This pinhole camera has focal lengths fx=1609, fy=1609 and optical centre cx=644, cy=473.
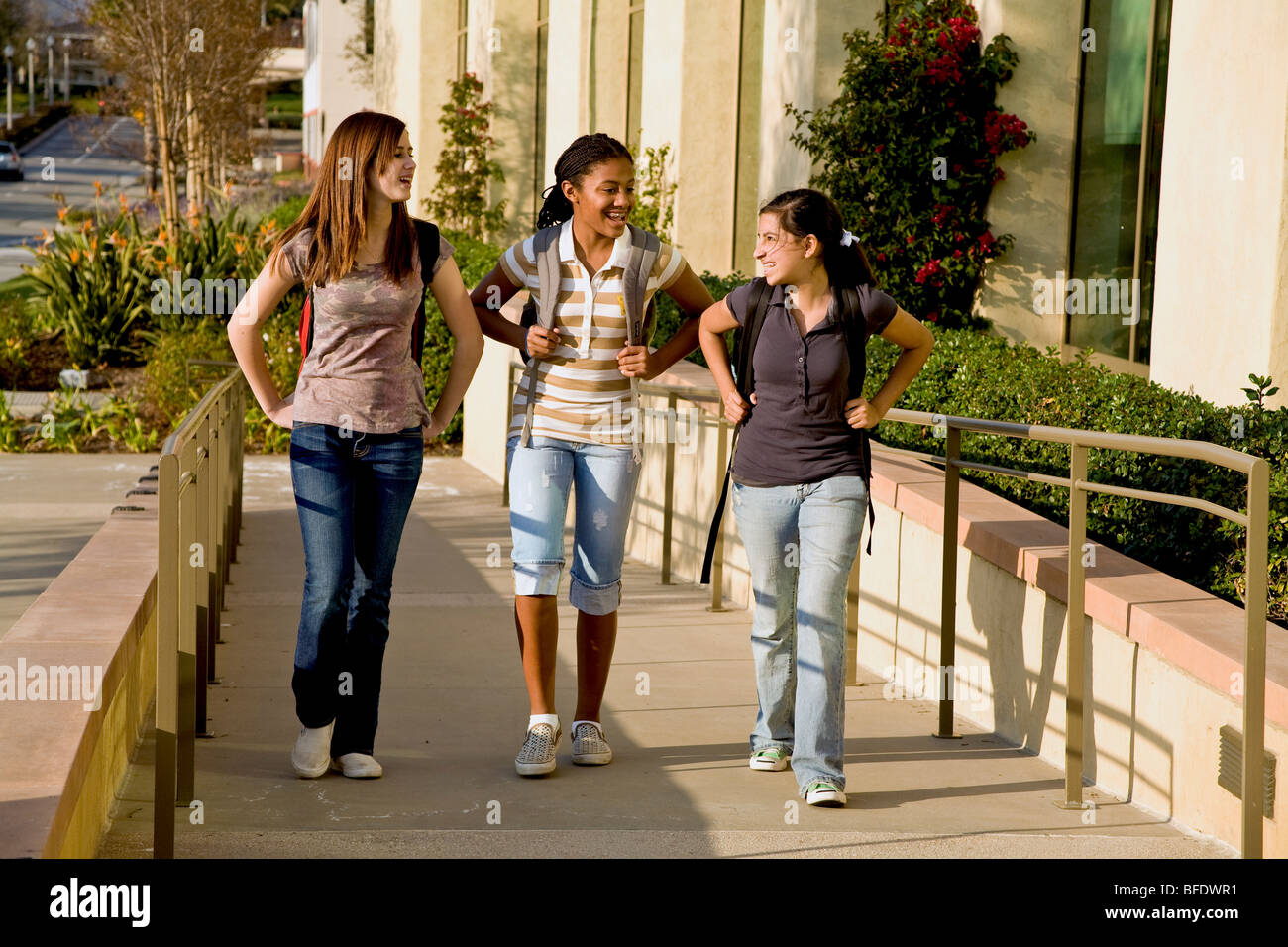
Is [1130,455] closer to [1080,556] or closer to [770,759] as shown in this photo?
[1080,556]

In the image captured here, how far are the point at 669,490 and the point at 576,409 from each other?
3395 mm

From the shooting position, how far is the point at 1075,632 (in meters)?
4.75

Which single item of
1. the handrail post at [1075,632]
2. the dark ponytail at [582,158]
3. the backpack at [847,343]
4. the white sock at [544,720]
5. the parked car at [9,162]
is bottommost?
the white sock at [544,720]

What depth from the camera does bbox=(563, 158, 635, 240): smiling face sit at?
191 inches

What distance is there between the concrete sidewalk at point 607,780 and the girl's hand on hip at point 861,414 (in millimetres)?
1114

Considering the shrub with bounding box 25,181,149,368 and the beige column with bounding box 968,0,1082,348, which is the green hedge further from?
the shrub with bounding box 25,181,149,368

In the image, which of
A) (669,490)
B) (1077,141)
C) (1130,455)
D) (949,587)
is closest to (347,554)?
(949,587)

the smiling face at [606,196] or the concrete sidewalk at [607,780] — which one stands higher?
the smiling face at [606,196]

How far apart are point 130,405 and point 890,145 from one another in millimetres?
6790

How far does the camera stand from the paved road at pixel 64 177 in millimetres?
31828

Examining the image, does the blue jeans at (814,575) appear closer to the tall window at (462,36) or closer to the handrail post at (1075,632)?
the handrail post at (1075,632)

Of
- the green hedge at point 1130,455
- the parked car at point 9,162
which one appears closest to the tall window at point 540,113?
the green hedge at point 1130,455

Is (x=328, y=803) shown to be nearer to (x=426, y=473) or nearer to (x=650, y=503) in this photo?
(x=650, y=503)

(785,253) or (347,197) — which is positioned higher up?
(347,197)
